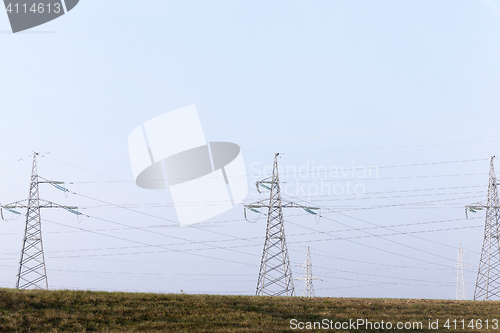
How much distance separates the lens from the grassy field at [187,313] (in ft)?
81.0

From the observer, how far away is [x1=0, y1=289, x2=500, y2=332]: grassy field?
2470 cm

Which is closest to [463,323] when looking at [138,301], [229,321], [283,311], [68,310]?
[283,311]

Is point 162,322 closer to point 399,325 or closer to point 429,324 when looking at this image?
point 399,325

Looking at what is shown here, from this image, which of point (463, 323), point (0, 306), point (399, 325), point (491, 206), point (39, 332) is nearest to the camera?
point (39, 332)

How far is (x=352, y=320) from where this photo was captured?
2917cm

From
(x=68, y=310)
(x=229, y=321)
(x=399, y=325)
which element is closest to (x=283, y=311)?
(x=229, y=321)

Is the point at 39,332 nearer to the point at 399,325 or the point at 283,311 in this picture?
the point at 283,311

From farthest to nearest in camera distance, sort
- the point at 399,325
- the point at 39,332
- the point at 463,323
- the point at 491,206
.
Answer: the point at 491,206 < the point at 463,323 < the point at 399,325 < the point at 39,332

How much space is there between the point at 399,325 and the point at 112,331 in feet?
57.0

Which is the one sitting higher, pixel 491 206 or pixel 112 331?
pixel 491 206

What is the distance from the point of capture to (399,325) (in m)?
29.2

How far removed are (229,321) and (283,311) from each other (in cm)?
466

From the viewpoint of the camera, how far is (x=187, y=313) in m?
27.9

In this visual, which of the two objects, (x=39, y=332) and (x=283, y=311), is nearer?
(x=39, y=332)
